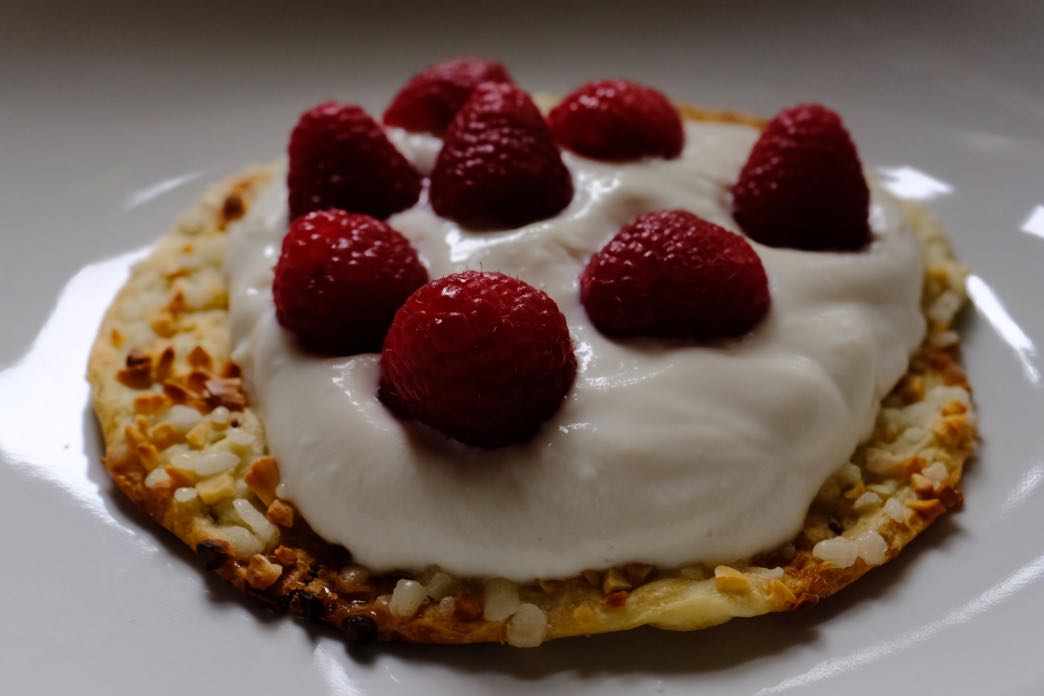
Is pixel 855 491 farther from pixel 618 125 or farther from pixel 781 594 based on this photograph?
pixel 618 125

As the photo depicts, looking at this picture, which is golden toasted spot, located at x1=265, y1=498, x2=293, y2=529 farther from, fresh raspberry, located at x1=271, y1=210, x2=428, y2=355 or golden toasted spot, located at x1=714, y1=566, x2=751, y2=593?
golden toasted spot, located at x1=714, y1=566, x2=751, y2=593

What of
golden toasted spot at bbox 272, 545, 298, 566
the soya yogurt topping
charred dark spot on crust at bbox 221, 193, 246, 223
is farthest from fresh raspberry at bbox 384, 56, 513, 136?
golden toasted spot at bbox 272, 545, 298, 566

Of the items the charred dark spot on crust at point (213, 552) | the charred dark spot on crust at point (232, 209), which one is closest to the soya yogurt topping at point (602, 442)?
the charred dark spot on crust at point (213, 552)

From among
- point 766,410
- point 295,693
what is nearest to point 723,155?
point 766,410

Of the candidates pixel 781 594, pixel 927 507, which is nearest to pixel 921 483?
pixel 927 507

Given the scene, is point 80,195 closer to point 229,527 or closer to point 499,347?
point 229,527
